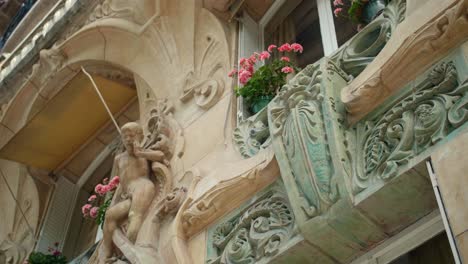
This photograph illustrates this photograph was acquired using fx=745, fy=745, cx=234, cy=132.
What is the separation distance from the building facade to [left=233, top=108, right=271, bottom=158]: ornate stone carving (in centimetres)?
2

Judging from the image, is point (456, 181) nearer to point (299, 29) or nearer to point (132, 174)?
point (132, 174)

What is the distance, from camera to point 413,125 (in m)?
4.27

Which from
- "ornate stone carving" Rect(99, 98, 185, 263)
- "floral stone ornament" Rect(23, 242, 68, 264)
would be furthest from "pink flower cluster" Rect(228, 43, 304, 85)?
"floral stone ornament" Rect(23, 242, 68, 264)

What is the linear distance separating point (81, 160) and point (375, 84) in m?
5.93

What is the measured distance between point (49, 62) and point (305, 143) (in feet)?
17.5

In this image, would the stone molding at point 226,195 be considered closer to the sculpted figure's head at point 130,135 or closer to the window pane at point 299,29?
the sculpted figure's head at point 130,135

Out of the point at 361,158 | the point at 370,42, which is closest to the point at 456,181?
the point at 361,158

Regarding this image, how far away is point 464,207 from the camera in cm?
366

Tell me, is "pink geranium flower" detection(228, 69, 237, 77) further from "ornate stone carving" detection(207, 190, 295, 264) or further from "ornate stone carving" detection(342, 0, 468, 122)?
"ornate stone carving" detection(342, 0, 468, 122)

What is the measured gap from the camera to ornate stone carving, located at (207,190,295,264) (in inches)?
189

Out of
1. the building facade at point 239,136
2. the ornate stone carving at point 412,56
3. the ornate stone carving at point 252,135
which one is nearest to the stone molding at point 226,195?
the building facade at point 239,136

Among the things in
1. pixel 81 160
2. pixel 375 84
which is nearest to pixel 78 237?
pixel 81 160

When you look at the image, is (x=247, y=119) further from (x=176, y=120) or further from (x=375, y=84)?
(x=375, y=84)

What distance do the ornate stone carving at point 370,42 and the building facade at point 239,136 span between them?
0.01 metres
